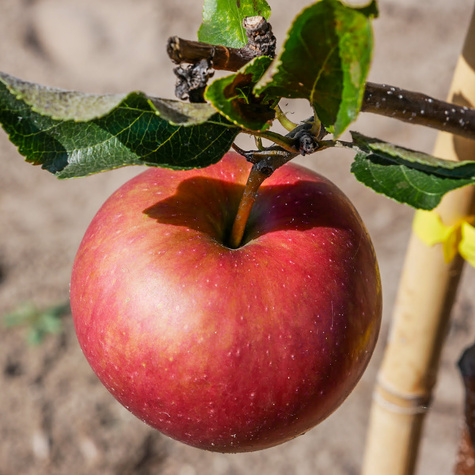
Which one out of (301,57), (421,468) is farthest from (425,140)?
(301,57)

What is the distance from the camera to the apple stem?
52 cm

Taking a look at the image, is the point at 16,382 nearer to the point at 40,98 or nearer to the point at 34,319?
the point at 34,319

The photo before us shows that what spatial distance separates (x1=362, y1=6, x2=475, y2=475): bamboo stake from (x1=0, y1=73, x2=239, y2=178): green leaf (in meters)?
0.41

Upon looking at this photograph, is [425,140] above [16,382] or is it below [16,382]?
above

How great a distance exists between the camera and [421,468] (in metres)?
1.89

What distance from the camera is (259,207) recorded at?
60cm

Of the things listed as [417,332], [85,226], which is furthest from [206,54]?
[85,226]

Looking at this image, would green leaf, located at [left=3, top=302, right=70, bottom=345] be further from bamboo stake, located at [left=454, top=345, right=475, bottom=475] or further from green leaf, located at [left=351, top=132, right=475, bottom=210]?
green leaf, located at [left=351, top=132, right=475, bottom=210]

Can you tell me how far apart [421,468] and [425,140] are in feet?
4.27

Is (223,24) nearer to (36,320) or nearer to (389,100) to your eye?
(389,100)

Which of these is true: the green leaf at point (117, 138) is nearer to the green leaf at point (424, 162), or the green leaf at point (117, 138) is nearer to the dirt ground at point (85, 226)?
the green leaf at point (424, 162)

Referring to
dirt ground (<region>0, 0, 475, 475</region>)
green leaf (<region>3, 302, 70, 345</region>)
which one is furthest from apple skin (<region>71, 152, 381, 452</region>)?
green leaf (<region>3, 302, 70, 345</region>)

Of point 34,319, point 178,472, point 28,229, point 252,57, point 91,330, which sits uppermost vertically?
point 252,57

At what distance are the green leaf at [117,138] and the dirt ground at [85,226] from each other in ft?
4.75
